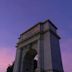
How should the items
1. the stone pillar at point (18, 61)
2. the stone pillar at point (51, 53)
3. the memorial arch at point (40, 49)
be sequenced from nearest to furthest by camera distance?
the stone pillar at point (51, 53) < the memorial arch at point (40, 49) < the stone pillar at point (18, 61)

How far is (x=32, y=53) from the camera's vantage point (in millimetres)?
16078

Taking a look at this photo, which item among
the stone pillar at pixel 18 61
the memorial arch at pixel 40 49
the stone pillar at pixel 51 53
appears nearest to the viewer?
the stone pillar at pixel 51 53

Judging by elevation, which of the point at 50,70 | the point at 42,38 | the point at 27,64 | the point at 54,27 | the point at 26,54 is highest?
the point at 54,27

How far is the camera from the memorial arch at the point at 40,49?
1252 cm

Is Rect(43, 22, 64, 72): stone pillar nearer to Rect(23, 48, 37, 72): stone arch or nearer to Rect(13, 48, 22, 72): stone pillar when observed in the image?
Rect(23, 48, 37, 72): stone arch

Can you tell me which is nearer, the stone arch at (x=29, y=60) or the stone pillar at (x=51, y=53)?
the stone pillar at (x=51, y=53)

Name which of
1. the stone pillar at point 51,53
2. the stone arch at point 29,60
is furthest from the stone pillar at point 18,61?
the stone pillar at point 51,53

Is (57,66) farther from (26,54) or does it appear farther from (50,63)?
(26,54)

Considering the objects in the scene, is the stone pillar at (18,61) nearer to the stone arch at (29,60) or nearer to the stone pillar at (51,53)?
the stone arch at (29,60)

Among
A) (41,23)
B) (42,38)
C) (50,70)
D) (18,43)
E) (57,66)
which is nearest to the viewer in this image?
(50,70)

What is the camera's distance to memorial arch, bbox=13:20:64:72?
1252 centimetres

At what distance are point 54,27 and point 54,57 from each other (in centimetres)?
434

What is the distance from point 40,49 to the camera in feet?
44.5

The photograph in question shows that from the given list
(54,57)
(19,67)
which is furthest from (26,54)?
(54,57)
